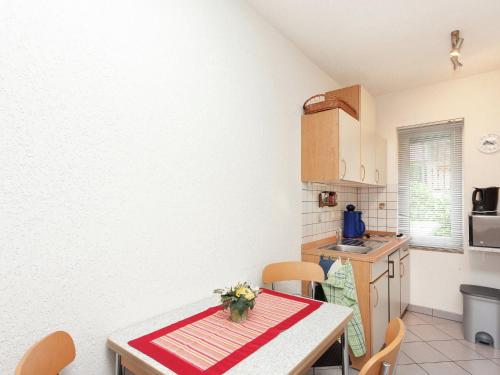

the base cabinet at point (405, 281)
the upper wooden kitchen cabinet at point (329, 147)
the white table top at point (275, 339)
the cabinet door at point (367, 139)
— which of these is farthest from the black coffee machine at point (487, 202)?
the white table top at point (275, 339)

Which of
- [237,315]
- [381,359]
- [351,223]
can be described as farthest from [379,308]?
[381,359]

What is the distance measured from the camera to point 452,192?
305 cm

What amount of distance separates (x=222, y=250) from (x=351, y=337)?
112cm

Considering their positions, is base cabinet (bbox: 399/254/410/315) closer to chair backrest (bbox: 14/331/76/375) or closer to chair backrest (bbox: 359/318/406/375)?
chair backrest (bbox: 359/318/406/375)

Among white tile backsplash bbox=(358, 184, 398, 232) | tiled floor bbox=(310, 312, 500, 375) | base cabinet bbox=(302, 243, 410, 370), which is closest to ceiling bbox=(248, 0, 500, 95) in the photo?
white tile backsplash bbox=(358, 184, 398, 232)

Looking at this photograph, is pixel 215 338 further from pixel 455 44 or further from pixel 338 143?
pixel 455 44

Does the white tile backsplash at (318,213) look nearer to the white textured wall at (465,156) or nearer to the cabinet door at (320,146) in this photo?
the cabinet door at (320,146)

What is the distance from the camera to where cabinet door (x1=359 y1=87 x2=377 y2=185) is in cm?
271

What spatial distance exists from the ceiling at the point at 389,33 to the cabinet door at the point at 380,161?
706 mm

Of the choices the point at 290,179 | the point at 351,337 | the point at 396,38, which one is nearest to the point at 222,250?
the point at 290,179

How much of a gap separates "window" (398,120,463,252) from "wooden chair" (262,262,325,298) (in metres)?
2.01

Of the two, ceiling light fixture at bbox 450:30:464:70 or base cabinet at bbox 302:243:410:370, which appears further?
ceiling light fixture at bbox 450:30:464:70

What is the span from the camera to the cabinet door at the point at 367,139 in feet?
8.88

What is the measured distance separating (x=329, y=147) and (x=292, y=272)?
1.04 metres
